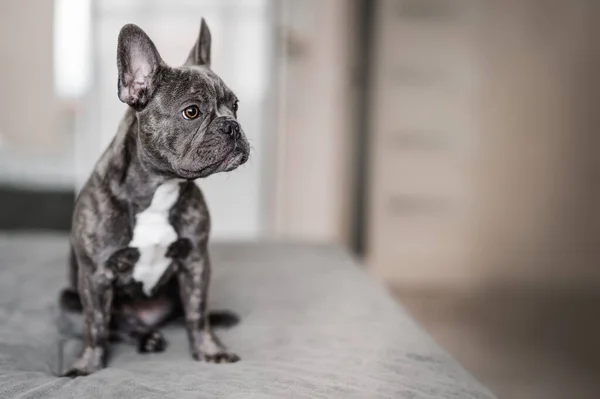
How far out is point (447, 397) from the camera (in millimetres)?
1166

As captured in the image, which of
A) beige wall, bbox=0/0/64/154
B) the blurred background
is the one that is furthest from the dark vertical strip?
beige wall, bbox=0/0/64/154

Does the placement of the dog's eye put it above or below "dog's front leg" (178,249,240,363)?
above

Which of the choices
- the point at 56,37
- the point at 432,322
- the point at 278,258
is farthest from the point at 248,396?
the point at 56,37

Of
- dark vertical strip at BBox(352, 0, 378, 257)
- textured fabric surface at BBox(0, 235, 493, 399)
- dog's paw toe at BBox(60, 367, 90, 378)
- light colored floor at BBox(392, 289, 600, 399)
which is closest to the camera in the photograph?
textured fabric surface at BBox(0, 235, 493, 399)

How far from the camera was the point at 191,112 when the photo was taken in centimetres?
126

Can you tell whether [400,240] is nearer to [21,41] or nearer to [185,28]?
[185,28]

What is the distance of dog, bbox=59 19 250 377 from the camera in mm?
1249

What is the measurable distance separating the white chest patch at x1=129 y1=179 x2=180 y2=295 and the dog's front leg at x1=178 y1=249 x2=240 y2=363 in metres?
0.07

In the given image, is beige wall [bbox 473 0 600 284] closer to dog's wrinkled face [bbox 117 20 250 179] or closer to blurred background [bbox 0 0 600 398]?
blurred background [bbox 0 0 600 398]

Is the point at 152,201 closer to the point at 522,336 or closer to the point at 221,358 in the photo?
the point at 221,358

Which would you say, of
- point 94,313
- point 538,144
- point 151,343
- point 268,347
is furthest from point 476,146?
point 94,313

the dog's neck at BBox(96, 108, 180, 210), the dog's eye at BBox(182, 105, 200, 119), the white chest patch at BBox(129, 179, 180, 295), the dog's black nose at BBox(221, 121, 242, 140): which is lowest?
the white chest patch at BBox(129, 179, 180, 295)

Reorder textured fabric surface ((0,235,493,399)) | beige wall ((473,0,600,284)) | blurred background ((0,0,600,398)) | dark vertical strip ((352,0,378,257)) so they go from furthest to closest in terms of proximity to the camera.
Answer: dark vertical strip ((352,0,378,257)), blurred background ((0,0,600,398)), beige wall ((473,0,600,284)), textured fabric surface ((0,235,493,399))

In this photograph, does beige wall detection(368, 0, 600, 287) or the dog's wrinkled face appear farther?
beige wall detection(368, 0, 600, 287)
